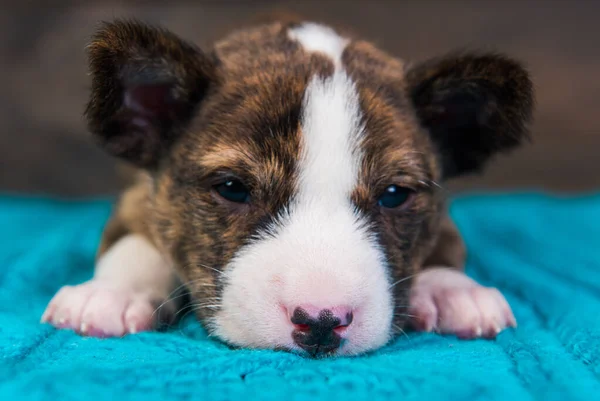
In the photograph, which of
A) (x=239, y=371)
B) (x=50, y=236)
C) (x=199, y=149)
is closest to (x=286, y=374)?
(x=239, y=371)

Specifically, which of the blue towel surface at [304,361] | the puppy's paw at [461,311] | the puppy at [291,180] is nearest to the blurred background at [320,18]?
the blue towel surface at [304,361]

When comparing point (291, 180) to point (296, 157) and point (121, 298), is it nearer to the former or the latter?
point (296, 157)

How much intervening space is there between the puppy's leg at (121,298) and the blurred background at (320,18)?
2868 millimetres

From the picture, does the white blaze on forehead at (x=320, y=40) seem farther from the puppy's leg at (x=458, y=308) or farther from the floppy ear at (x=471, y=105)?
the puppy's leg at (x=458, y=308)

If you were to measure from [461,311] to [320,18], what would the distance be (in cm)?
349

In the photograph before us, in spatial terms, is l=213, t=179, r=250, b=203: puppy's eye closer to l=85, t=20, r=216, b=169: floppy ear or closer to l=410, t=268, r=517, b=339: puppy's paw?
l=85, t=20, r=216, b=169: floppy ear

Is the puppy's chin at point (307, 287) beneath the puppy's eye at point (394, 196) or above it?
beneath

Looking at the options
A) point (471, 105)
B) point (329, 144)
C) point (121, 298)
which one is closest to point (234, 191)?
point (329, 144)

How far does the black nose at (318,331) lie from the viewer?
183 centimetres

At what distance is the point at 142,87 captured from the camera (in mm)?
2545

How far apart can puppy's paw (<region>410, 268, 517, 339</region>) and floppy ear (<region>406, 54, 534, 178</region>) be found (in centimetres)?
55

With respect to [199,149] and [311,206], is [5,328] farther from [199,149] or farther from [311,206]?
[311,206]

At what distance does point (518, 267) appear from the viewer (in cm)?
325

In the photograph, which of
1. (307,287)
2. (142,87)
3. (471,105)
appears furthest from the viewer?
(471,105)
